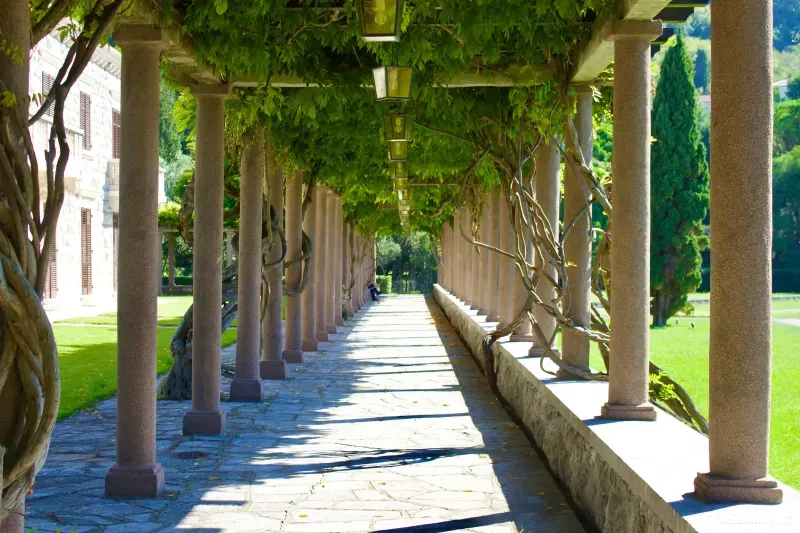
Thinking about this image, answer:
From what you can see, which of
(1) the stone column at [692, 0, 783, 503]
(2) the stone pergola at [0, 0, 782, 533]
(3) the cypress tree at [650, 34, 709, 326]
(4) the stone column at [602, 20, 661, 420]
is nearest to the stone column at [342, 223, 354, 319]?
(3) the cypress tree at [650, 34, 709, 326]

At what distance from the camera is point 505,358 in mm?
11961

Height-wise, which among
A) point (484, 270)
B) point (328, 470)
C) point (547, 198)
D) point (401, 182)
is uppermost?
point (401, 182)

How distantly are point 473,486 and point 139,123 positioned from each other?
3.61m

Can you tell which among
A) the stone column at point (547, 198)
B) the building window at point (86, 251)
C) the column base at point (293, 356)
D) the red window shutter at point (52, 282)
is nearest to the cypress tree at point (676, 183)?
the building window at point (86, 251)

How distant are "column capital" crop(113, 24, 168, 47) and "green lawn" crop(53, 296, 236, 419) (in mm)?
5090

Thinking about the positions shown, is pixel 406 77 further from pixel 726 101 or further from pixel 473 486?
pixel 726 101

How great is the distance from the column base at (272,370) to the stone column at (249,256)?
7.74 ft

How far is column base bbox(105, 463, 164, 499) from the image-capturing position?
683 cm

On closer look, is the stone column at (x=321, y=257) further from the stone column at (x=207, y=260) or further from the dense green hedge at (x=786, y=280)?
the dense green hedge at (x=786, y=280)

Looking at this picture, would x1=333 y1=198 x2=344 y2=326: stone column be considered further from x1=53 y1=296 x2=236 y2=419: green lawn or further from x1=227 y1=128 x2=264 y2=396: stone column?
x1=227 y1=128 x2=264 y2=396: stone column

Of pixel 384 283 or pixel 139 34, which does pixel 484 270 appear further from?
pixel 384 283

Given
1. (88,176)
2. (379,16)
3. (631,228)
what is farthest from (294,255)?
(88,176)

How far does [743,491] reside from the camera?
13.5ft

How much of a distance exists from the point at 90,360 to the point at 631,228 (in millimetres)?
12088
